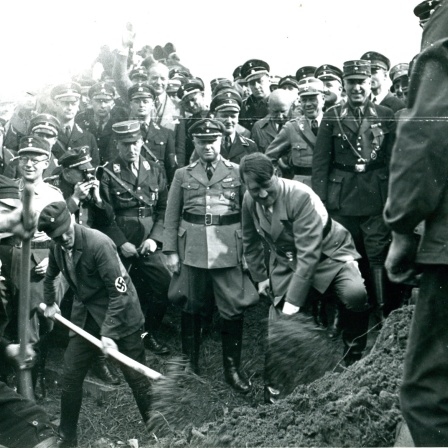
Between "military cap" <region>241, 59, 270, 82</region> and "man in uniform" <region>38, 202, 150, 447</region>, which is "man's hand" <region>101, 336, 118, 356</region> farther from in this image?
"military cap" <region>241, 59, 270, 82</region>

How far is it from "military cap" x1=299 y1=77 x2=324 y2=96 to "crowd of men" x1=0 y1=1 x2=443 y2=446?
0.12 feet

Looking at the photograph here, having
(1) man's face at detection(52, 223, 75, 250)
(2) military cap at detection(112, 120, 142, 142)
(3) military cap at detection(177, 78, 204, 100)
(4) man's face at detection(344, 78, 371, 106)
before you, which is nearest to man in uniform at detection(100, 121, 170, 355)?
(2) military cap at detection(112, 120, 142, 142)

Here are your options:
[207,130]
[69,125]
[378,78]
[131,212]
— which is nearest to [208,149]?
[207,130]

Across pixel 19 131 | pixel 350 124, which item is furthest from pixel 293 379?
pixel 19 131

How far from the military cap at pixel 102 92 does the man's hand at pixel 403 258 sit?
5.86 meters

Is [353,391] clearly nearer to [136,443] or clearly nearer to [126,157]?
[136,443]

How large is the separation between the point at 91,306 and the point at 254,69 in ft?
14.6

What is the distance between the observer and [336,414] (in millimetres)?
3613

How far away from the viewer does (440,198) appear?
98.0 inches

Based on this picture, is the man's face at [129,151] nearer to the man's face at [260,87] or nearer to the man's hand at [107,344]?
the man's face at [260,87]

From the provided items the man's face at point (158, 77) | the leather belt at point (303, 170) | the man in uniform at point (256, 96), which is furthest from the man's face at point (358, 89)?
the man's face at point (158, 77)

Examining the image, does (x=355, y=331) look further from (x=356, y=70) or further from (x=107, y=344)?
(x=356, y=70)

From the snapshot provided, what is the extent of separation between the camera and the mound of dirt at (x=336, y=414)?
11.4ft

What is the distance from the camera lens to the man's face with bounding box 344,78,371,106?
601cm
